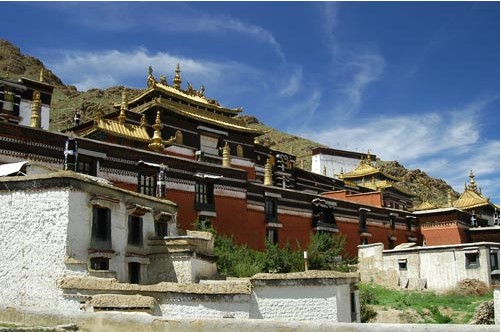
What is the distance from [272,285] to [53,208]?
673 cm

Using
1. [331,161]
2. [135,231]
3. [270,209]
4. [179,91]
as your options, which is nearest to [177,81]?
[179,91]

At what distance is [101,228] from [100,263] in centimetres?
108

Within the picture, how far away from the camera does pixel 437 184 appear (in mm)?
93125

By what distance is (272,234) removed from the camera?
3272cm

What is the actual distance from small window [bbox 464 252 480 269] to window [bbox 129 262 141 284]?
19085 mm

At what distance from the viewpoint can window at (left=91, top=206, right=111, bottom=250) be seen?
17.3 m

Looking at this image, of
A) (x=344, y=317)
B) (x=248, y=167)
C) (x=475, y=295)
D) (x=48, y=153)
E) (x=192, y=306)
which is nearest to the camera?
(x=192, y=306)

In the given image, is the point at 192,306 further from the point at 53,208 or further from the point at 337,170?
the point at 337,170

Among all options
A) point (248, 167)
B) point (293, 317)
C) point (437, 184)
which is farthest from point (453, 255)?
point (437, 184)

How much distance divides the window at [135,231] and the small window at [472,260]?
18.9 meters

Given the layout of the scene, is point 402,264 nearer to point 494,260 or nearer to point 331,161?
point 494,260

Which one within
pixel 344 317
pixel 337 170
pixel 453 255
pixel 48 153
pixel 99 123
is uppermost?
pixel 337 170

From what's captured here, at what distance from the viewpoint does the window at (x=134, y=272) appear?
1881 centimetres

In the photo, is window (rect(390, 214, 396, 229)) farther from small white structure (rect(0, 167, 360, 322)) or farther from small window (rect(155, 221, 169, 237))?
small white structure (rect(0, 167, 360, 322))
